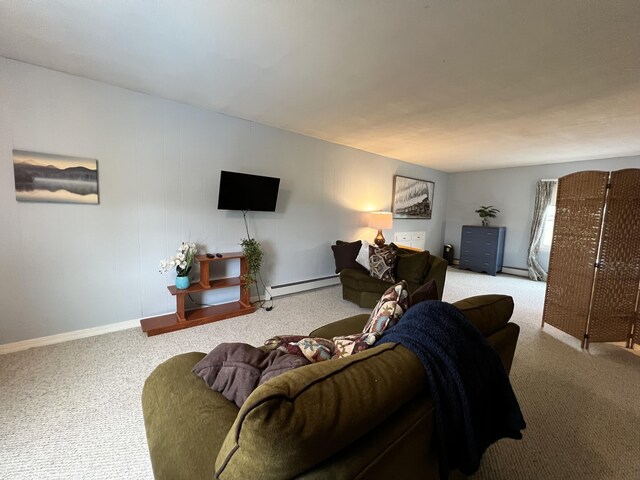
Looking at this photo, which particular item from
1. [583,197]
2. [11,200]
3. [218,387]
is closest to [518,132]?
[583,197]

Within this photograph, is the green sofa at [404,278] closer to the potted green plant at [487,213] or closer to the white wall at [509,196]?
the potted green plant at [487,213]

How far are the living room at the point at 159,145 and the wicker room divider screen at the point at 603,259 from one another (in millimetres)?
791

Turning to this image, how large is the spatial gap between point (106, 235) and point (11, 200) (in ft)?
2.16

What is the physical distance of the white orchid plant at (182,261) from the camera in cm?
274

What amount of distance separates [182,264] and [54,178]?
1.25m

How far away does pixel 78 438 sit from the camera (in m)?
1.45

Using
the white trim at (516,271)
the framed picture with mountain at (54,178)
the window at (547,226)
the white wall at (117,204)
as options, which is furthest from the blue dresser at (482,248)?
the framed picture with mountain at (54,178)

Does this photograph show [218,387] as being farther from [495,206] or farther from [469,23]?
[495,206]

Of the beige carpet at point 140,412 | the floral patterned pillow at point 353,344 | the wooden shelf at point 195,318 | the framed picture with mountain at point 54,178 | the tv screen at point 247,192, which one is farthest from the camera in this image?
the tv screen at point 247,192

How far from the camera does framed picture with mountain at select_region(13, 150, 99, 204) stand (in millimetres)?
2160

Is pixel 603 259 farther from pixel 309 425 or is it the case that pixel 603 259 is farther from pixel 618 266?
pixel 309 425

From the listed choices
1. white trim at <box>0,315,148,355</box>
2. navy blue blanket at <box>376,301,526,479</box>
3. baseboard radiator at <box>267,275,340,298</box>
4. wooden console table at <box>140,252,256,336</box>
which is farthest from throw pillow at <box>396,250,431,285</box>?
white trim at <box>0,315,148,355</box>

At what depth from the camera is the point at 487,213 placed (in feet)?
19.2

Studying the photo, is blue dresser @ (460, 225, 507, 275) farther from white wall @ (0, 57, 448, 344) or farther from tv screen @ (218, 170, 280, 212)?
tv screen @ (218, 170, 280, 212)
